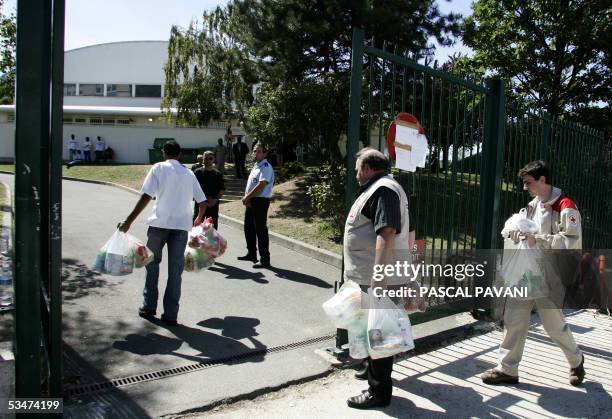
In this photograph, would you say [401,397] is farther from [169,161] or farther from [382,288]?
[169,161]

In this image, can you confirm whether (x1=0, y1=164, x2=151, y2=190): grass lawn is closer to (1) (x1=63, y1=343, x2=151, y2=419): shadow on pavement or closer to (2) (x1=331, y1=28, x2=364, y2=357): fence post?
(1) (x1=63, y1=343, x2=151, y2=419): shadow on pavement

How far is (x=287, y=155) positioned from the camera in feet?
73.0

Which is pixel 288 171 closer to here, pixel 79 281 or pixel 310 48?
pixel 310 48

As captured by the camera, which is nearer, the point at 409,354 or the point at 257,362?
the point at 257,362

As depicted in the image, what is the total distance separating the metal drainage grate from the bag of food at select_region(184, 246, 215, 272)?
5.16ft

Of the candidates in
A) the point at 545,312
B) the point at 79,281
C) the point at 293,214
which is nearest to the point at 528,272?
the point at 545,312

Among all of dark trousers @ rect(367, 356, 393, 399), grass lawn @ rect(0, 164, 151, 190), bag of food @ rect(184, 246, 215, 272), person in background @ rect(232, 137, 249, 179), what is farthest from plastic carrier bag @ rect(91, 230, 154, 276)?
person in background @ rect(232, 137, 249, 179)

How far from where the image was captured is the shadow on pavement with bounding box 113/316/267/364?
452cm

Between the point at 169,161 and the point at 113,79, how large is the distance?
113 feet

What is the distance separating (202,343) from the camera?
4801 millimetres

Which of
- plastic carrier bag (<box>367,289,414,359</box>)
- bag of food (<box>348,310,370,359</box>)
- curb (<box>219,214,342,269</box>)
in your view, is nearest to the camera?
plastic carrier bag (<box>367,289,414,359</box>)

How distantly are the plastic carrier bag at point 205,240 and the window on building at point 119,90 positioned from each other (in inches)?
1298

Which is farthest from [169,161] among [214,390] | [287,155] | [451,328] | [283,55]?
[287,155]

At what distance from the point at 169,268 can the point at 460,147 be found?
335 cm
